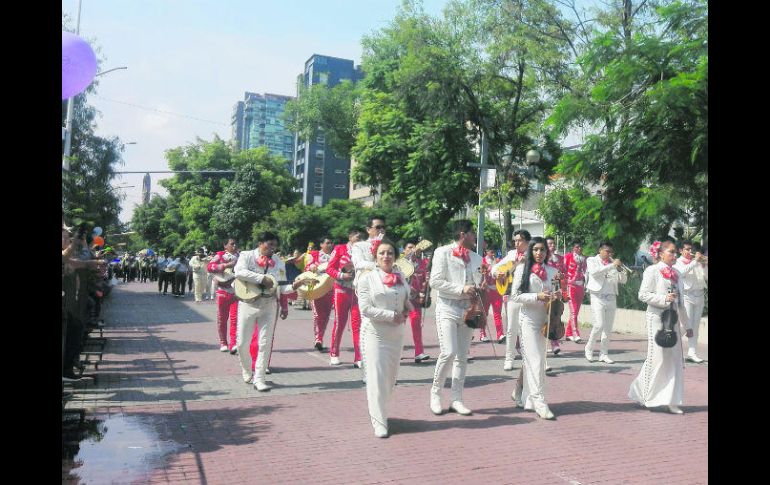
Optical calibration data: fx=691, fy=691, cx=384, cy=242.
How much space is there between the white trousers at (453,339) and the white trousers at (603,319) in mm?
4789

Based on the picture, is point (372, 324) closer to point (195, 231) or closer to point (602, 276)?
point (602, 276)

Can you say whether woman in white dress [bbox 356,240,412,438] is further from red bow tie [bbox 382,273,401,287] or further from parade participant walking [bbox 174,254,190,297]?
parade participant walking [bbox 174,254,190,297]

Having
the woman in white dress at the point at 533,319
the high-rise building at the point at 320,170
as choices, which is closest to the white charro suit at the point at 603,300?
the woman in white dress at the point at 533,319

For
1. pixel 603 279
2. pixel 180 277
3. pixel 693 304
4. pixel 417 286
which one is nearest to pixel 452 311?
pixel 417 286

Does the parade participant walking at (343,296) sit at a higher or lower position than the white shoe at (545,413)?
higher

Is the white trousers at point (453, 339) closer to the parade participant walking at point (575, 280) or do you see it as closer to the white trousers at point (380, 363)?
the white trousers at point (380, 363)

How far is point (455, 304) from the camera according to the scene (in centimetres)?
740

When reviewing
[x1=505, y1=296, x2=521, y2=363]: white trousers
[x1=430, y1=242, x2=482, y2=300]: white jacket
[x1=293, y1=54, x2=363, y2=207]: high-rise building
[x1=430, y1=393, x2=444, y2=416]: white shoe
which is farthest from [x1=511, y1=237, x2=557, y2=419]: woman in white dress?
[x1=293, y1=54, x2=363, y2=207]: high-rise building

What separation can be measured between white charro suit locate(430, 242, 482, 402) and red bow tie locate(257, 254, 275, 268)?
2.67 meters

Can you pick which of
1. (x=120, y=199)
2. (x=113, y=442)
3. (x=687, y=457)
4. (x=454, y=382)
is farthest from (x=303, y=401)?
(x=120, y=199)

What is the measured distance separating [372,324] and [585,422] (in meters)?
2.50

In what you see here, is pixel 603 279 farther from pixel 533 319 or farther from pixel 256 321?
pixel 256 321

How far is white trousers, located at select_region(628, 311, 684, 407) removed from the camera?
7797mm

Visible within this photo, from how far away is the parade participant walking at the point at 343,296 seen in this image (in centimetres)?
1076
